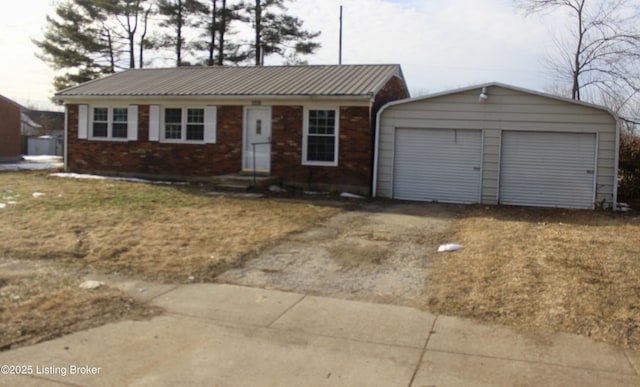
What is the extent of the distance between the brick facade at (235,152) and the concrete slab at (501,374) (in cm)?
1076

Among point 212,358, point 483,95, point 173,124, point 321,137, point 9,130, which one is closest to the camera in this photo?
point 212,358

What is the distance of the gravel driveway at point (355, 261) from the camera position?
619 cm

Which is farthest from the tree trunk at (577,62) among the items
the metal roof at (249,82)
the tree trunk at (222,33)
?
the tree trunk at (222,33)

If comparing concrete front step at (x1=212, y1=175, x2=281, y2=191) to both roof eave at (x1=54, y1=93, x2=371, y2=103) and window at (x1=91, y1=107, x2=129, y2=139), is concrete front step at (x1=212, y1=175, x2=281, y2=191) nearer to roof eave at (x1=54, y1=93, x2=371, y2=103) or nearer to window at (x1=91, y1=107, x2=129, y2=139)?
roof eave at (x1=54, y1=93, x2=371, y2=103)

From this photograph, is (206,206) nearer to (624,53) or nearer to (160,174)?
(160,174)

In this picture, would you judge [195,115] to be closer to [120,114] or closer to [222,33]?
[120,114]

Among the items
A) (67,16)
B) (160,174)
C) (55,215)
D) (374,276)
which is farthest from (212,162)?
(67,16)

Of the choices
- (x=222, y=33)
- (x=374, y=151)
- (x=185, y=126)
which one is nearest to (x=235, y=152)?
(x=185, y=126)

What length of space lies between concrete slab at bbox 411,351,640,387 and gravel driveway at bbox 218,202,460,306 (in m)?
1.46

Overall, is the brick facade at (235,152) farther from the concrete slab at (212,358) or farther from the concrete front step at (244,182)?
the concrete slab at (212,358)

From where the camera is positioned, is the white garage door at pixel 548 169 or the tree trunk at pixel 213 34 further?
the tree trunk at pixel 213 34

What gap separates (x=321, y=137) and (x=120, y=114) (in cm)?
723

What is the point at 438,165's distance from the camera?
14445 mm

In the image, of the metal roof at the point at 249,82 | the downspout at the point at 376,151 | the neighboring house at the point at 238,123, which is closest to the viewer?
the downspout at the point at 376,151
